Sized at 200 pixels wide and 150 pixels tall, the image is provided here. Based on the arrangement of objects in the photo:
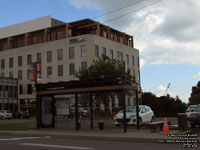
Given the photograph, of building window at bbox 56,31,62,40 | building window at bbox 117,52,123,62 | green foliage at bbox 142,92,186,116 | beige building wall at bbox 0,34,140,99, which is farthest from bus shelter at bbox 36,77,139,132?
building window at bbox 117,52,123,62

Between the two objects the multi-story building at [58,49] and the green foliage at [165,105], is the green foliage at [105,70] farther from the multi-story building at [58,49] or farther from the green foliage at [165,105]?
the green foliage at [165,105]

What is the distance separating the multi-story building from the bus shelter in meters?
36.9

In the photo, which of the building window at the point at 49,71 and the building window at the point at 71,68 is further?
the building window at the point at 49,71

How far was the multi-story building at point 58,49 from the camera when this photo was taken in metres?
59.1

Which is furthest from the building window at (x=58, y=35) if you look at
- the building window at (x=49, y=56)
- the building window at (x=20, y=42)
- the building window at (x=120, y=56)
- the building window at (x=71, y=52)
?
the building window at (x=120, y=56)

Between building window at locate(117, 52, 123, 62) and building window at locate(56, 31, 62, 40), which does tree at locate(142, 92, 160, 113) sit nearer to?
building window at locate(117, 52, 123, 62)

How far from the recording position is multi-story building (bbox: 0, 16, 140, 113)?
59062 mm

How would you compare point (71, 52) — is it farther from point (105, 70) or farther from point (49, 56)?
point (105, 70)

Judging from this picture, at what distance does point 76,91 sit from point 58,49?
4516 cm

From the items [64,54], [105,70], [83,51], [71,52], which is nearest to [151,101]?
[83,51]

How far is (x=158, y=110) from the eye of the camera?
191ft

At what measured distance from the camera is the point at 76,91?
18141 mm

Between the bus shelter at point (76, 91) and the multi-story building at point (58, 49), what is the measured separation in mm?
36873

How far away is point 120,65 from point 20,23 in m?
48.0
